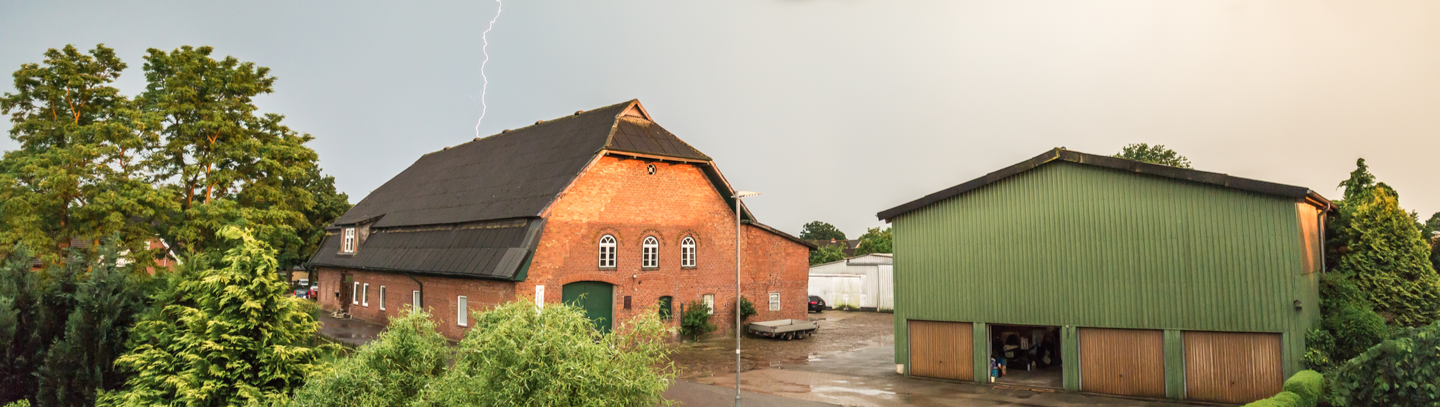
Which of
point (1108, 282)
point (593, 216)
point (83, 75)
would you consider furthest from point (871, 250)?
point (83, 75)

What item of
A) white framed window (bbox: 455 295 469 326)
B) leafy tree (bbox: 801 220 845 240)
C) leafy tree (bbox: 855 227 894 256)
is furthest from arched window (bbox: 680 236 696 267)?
leafy tree (bbox: 801 220 845 240)

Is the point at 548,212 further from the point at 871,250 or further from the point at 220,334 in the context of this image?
the point at 871,250

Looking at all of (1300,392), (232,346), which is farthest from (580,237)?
(1300,392)

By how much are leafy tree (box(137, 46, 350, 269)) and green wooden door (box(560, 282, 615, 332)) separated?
9469 millimetres

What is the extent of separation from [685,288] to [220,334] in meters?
16.4

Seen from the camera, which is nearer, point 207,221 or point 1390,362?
point 1390,362

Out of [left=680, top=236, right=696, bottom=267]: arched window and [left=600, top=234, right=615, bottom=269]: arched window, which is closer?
[left=600, top=234, right=615, bottom=269]: arched window

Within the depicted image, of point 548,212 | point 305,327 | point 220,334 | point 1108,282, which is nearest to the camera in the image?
point 220,334

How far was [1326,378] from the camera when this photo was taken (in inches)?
600

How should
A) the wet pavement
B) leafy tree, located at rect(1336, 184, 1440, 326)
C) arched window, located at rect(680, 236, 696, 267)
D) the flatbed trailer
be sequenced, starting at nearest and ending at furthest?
leafy tree, located at rect(1336, 184, 1440, 326) < the wet pavement < arched window, located at rect(680, 236, 696, 267) < the flatbed trailer

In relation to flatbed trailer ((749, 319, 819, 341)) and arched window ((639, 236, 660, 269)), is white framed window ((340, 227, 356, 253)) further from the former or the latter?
flatbed trailer ((749, 319, 819, 341))

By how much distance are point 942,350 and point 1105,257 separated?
4.68m

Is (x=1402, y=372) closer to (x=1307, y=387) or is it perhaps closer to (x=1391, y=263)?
(x=1307, y=387)

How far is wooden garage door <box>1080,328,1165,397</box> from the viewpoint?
17.3 metres
